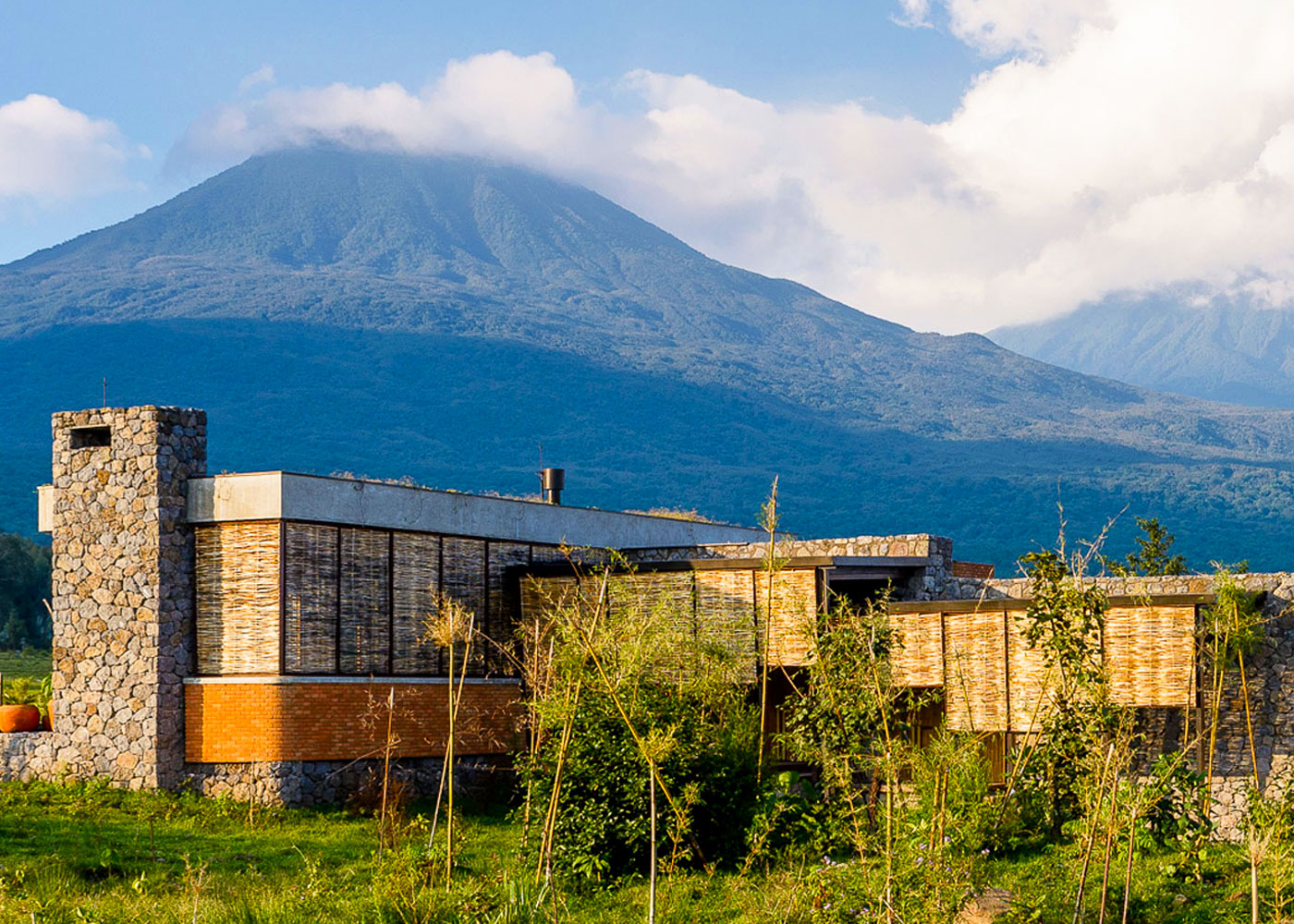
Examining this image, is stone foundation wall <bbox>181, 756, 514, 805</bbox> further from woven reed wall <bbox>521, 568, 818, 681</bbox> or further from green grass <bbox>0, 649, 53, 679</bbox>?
green grass <bbox>0, 649, 53, 679</bbox>

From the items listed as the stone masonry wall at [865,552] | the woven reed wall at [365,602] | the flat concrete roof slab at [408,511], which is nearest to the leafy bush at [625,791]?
the stone masonry wall at [865,552]

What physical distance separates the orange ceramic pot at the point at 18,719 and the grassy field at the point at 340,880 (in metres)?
2.16

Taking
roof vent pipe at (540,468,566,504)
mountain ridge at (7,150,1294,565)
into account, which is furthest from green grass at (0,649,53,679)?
mountain ridge at (7,150,1294,565)

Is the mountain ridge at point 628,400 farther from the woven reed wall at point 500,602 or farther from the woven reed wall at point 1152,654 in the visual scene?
the woven reed wall at point 1152,654

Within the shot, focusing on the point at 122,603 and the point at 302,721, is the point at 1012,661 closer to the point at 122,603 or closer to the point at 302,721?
the point at 302,721

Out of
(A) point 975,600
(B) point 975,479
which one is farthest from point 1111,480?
(A) point 975,600

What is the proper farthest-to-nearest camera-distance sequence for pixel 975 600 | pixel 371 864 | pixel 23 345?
pixel 23 345 → pixel 975 600 → pixel 371 864

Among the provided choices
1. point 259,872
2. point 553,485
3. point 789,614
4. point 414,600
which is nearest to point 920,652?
point 789,614

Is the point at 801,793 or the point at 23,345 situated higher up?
the point at 23,345

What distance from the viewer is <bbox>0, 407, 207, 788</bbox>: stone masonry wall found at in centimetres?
1839

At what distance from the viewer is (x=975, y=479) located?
128 m

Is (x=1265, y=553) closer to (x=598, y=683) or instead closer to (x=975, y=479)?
(x=975, y=479)

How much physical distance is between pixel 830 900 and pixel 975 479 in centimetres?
12062

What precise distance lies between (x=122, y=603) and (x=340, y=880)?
6.43 m
